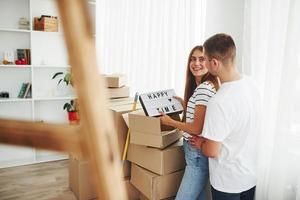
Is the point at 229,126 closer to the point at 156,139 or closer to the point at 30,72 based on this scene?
the point at 156,139

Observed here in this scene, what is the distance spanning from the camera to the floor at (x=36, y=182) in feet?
8.97

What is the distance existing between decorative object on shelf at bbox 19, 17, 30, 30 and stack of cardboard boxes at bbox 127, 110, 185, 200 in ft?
7.81

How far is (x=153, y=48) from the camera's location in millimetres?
2924

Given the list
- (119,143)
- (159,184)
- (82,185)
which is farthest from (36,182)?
(159,184)

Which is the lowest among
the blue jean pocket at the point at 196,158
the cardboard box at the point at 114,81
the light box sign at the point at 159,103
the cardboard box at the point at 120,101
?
the blue jean pocket at the point at 196,158

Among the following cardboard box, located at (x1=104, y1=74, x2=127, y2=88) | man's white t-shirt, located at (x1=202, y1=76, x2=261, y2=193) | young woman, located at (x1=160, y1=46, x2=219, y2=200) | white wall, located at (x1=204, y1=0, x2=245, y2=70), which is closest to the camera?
man's white t-shirt, located at (x1=202, y1=76, x2=261, y2=193)

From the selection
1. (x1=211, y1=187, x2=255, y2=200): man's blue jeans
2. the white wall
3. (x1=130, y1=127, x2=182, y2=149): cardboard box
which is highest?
the white wall

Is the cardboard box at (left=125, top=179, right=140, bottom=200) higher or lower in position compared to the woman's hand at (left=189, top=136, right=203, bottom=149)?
lower

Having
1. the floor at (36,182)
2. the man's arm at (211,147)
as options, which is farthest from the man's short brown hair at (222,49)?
the floor at (36,182)

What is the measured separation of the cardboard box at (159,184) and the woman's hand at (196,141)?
369 mm

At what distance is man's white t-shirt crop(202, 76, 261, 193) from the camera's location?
1.33m

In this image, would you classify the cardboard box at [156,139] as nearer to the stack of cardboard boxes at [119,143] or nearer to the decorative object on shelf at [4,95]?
the stack of cardboard boxes at [119,143]

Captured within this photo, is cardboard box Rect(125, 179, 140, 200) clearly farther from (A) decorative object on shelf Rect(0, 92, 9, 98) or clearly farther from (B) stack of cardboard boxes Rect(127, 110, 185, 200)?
(A) decorative object on shelf Rect(0, 92, 9, 98)

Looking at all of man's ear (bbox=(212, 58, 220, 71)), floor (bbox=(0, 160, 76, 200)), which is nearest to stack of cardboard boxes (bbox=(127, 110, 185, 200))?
man's ear (bbox=(212, 58, 220, 71))
